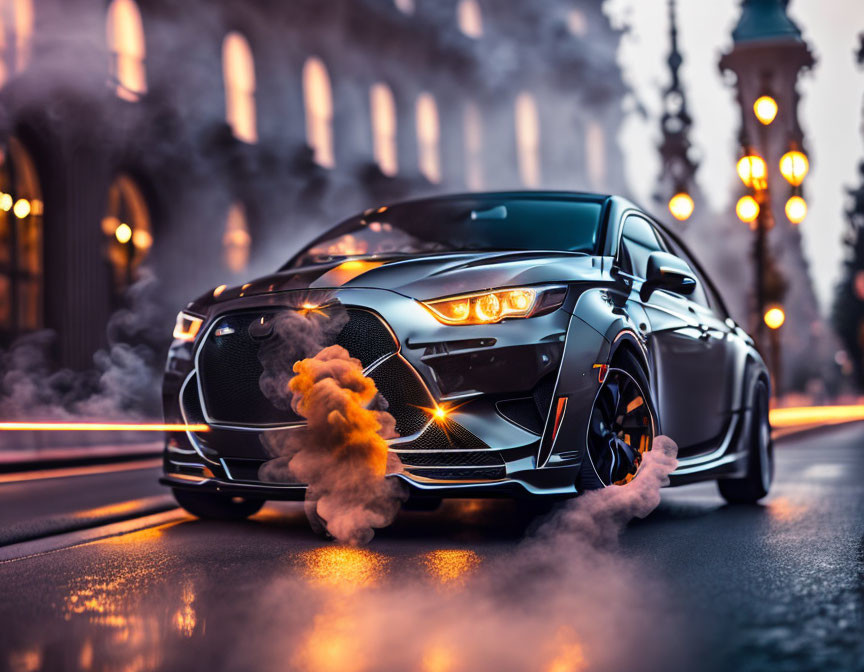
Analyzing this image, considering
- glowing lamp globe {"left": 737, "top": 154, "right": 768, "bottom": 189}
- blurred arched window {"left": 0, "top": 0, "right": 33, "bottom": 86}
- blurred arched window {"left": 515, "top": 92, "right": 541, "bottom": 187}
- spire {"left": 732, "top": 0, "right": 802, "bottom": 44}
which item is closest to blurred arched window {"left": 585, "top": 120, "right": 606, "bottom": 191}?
blurred arched window {"left": 515, "top": 92, "right": 541, "bottom": 187}

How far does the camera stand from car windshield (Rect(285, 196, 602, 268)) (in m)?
6.36

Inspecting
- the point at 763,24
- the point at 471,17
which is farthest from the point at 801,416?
the point at 471,17

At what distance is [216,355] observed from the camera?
5.68m

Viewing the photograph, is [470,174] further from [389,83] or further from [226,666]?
[226,666]

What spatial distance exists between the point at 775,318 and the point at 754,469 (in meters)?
13.2

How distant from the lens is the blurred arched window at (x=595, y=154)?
140 ft

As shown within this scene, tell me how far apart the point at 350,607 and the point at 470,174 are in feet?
106

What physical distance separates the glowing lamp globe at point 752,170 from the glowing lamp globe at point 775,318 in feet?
8.81

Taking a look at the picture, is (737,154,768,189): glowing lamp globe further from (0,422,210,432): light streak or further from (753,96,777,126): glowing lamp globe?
(0,422,210,432): light streak

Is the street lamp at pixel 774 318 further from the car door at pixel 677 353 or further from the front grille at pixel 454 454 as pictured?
the front grille at pixel 454 454

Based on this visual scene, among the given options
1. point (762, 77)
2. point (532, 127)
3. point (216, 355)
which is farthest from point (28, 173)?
point (532, 127)

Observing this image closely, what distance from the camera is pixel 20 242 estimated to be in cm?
2002

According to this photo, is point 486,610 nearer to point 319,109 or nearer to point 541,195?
point 541,195

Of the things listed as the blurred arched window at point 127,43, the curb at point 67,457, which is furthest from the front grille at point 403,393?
the blurred arched window at point 127,43
